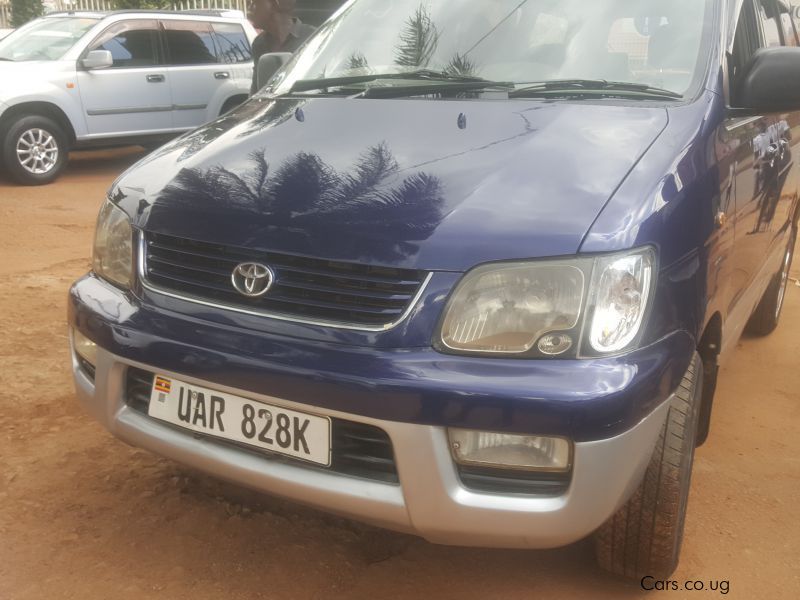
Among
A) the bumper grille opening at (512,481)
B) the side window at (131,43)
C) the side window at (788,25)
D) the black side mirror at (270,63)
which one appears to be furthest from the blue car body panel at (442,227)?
the side window at (131,43)

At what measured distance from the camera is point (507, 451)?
1.98 metres

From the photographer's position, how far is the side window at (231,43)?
9664 millimetres

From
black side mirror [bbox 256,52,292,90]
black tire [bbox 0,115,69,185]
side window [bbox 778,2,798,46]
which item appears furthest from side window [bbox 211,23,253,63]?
side window [bbox 778,2,798,46]

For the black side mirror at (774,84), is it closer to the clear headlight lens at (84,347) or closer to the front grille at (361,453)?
the front grille at (361,453)

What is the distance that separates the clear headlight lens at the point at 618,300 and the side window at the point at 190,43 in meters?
8.08

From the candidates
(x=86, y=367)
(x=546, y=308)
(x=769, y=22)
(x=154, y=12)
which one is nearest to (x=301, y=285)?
(x=546, y=308)

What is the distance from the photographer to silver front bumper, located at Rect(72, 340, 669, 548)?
1954mm

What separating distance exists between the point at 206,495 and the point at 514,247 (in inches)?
55.9

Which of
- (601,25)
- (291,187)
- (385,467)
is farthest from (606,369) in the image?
(601,25)

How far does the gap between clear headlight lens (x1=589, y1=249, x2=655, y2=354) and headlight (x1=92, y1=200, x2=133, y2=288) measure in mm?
1253

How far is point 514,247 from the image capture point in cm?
203

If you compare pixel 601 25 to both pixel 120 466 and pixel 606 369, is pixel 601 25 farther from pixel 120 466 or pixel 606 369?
pixel 120 466

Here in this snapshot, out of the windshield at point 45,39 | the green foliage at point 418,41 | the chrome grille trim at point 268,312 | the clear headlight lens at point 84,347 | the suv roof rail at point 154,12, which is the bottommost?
the clear headlight lens at point 84,347

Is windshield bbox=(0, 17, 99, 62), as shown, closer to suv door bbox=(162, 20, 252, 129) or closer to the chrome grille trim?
suv door bbox=(162, 20, 252, 129)
